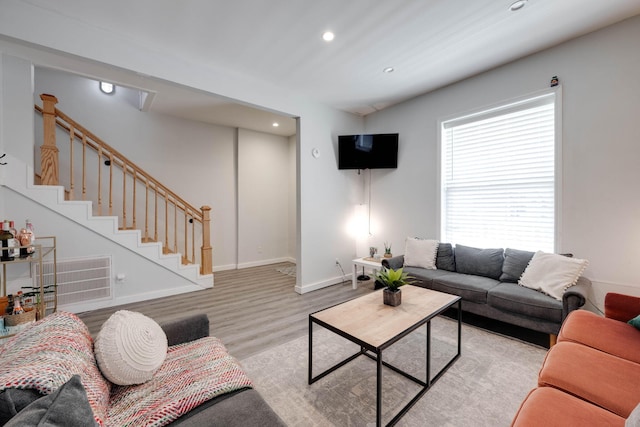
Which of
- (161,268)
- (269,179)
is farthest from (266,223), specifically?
(161,268)

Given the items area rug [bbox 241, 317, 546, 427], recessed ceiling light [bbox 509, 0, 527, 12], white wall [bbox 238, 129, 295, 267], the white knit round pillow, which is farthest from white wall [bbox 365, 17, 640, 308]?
white wall [bbox 238, 129, 295, 267]

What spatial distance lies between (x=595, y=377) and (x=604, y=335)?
59 cm

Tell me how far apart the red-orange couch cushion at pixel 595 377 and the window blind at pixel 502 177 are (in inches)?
73.3

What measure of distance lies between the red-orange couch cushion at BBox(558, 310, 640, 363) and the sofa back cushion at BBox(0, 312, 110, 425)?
255 cm

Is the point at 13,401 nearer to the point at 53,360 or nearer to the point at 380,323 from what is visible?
the point at 53,360

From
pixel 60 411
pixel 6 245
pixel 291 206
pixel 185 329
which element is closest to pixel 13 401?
pixel 60 411

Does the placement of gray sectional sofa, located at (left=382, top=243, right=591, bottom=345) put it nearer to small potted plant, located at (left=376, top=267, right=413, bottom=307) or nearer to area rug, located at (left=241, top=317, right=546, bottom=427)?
area rug, located at (left=241, top=317, right=546, bottom=427)

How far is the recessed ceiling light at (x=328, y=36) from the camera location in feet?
8.44

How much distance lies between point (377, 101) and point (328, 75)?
3.84 ft

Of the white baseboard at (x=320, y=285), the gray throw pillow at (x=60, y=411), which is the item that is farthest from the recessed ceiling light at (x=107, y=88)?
the gray throw pillow at (x=60, y=411)

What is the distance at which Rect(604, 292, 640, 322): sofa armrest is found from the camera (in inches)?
74.0

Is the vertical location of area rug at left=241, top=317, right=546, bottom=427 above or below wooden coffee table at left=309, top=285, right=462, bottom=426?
below

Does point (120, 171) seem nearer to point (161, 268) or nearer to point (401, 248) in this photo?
point (161, 268)

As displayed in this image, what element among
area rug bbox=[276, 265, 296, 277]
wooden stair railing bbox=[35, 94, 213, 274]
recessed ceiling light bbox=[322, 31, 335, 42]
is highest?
recessed ceiling light bbox=[322, 31, 335, 42]
